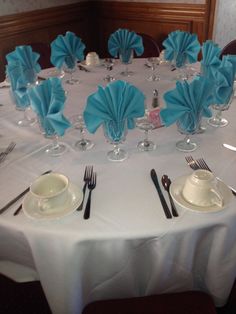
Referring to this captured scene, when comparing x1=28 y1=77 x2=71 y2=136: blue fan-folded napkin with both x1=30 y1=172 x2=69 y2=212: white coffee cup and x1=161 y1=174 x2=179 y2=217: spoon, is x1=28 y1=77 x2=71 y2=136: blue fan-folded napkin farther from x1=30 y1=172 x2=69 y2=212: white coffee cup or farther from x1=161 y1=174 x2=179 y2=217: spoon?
x1=161 y1=174 x2=179 y2=217: spoon

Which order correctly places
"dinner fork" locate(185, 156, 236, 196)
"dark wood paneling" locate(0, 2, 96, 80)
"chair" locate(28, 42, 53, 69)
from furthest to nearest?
"dark wood paneling" locate(0, 2, 96, 80), "chair" locate(28, 42, 53, 69), "dinner fork" locate(185, 156, 236, 196)

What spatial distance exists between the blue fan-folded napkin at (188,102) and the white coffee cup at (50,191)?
40 centimetres

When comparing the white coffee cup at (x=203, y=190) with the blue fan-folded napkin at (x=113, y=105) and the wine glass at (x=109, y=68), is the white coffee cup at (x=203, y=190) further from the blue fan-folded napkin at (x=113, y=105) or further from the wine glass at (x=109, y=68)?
the wine glass at (x=109, y=68)

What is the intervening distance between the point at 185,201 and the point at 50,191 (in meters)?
0.34

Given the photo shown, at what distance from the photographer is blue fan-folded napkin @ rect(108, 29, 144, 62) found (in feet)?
5.49

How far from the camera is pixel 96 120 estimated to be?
950 millimetres

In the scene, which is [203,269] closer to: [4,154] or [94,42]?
[4,154]

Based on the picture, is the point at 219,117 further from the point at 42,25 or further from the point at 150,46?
the point at 42,25

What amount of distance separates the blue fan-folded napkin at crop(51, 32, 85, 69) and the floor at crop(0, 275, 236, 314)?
1079mm

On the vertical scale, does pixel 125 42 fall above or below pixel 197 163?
above

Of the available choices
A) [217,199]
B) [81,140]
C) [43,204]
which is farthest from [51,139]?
[217,199]

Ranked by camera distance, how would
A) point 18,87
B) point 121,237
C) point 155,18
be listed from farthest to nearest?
point 155,18 → point 18,87 → point 121,237

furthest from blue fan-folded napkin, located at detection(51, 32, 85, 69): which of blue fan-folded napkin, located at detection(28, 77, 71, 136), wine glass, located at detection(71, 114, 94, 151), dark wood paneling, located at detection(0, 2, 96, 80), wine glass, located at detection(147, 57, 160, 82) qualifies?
dark wood paneling, located at detection(0, 2, 96, 80)

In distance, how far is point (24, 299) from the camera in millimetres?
1322
